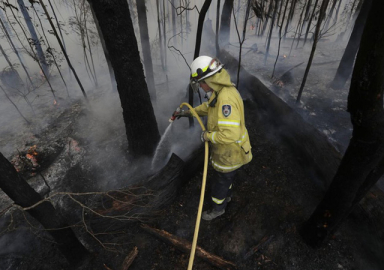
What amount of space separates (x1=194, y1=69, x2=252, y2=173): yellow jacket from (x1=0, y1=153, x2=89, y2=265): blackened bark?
2308 mm

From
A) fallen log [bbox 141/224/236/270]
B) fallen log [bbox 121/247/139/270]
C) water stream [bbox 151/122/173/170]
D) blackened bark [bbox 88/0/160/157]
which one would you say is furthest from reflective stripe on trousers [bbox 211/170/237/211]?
blackened bark [bbox 88/0/160/157]

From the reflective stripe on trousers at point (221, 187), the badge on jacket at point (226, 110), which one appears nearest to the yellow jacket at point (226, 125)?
the badge on jacket at point (226, 110)

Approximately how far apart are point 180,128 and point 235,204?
9.94 ft

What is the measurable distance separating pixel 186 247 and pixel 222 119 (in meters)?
2.12

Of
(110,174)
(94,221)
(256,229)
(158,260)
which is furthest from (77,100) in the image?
(256,229)

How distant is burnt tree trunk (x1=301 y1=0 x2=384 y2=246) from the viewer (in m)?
1.57

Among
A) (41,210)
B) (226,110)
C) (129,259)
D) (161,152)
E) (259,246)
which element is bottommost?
(161,152)

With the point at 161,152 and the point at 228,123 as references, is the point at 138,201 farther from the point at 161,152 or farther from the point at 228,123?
the point at 228,123

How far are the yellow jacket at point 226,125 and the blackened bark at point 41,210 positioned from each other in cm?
231

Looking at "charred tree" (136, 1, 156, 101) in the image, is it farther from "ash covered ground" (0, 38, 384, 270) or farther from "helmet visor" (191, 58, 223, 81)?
"helmet visor" (191, 58, 223, 81)

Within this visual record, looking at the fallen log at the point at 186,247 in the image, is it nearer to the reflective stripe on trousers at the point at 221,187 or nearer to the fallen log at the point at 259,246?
the fallen log at the point at 259,246

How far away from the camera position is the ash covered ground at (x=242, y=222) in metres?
2.97

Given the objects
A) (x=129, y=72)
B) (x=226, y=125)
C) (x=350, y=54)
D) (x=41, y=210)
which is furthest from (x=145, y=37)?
(x=350, y=54)

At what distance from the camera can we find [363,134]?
1918 mm
